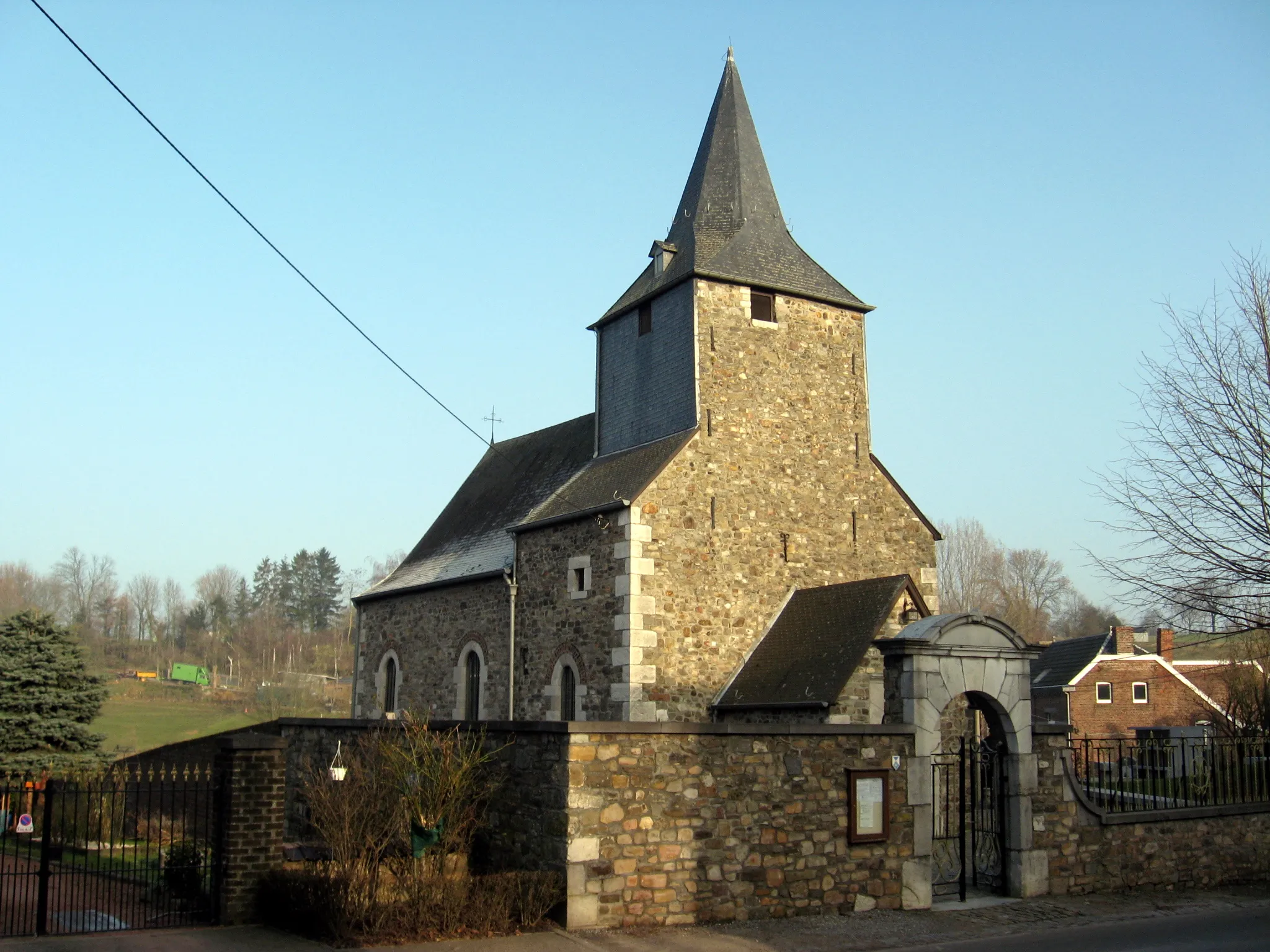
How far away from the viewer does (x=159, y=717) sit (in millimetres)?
52844

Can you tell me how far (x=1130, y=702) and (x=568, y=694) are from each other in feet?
88.7

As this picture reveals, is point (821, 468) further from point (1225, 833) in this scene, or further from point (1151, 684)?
point (1151, 684)

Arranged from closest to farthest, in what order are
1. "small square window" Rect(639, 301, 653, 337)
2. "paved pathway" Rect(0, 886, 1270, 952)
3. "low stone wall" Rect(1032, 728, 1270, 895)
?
"paved pathway" Rect(0, 886, 1270, 952) → "low stone wall" Rect(1032, 728, 1270, 895) → "small square window" Rect(639, 301, 653, 337)

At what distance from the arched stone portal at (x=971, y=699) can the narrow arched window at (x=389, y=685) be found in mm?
15060

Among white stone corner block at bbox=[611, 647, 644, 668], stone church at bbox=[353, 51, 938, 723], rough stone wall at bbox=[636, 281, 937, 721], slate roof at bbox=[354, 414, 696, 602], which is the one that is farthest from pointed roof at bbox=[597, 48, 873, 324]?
white stone corner block at bbox=[611, 647, 644, 668]

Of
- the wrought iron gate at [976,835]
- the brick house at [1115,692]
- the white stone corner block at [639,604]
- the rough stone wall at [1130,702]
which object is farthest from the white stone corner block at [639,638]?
the rough stone wall at [1130,702]

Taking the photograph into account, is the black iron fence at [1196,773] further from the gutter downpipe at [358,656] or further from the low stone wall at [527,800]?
the gutter downpipe at [358,656]

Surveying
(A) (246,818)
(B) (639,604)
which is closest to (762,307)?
(B) (639,604)

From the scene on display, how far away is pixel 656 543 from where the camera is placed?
18562mm

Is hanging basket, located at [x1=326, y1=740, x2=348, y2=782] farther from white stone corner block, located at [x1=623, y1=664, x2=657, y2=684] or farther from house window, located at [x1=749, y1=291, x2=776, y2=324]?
house window, located at [x1=749, y1=291, x2=776, y2=324]

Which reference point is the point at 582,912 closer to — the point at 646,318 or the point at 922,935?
the point at 922,935

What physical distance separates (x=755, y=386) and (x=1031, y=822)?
9487mm

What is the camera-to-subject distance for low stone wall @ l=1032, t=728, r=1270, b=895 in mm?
13438

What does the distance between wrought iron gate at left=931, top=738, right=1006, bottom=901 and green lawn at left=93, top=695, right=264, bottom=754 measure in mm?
30374
